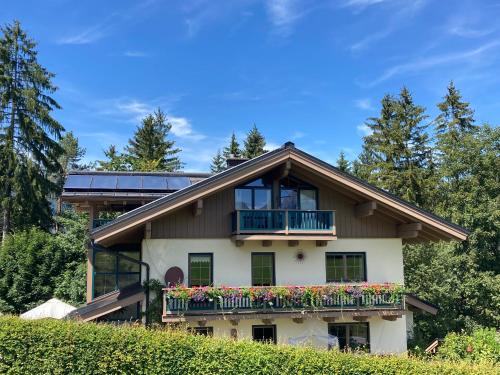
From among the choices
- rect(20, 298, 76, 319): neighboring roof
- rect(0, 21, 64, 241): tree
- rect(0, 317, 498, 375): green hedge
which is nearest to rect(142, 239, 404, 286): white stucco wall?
rect(20, 298, 76, 319): neighboring roof

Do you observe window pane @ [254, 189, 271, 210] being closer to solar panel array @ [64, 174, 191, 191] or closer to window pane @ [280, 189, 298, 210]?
window pane @ [280, 189, 298, 210]

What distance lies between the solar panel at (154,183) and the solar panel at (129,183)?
218 mm

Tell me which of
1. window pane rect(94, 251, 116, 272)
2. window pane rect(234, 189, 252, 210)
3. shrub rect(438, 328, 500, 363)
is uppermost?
window pane rect(234, 189, 252, 210)

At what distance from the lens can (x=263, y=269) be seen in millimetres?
18078

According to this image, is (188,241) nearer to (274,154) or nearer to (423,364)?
(274,154)

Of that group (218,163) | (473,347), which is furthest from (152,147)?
(473,347)

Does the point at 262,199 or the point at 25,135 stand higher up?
the point at 25,135

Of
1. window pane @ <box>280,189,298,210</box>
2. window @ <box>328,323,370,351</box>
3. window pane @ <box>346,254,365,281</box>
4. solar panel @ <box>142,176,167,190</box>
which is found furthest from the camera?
solar panel @ <box>142,176,167,190</box>

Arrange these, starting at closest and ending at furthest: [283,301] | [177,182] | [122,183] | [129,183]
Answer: [283,301]
[122,183]
[129,183]
[177,182]

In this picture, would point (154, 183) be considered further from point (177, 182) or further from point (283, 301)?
point (283, 301)

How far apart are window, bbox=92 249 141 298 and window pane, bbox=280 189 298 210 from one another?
20.2 feet

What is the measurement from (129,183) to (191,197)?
206 inches

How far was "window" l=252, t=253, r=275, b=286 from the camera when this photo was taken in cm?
1795

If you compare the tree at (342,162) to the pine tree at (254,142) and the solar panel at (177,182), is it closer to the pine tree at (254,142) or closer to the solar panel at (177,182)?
the pine tree at (254,142)
